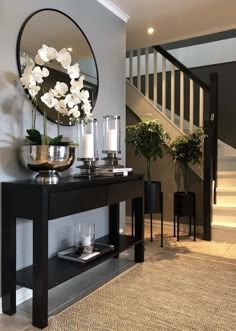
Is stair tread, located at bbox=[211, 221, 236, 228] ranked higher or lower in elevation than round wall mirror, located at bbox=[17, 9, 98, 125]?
lower

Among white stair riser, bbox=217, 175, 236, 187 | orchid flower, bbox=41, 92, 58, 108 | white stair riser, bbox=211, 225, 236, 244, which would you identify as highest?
orchid flower, bbox=41, 92, 58, 108

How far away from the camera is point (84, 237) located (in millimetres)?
2377

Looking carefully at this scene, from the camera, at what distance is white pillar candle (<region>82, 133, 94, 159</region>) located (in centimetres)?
237

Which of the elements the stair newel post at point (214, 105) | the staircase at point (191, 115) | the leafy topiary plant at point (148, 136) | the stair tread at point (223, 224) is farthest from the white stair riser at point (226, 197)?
the leafy topiary plant at point (148, 136)

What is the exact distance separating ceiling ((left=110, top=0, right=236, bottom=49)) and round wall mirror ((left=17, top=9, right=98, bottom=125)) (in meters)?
0.67

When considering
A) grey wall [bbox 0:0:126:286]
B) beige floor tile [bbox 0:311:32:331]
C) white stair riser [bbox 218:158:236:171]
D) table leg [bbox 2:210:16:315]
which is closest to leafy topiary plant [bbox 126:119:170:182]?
grey wall [bbox 0:0:126:286]

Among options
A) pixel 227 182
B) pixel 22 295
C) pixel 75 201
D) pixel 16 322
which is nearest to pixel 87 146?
pixel 75 201

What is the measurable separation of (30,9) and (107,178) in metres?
1.33

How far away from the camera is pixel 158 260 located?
2.84m

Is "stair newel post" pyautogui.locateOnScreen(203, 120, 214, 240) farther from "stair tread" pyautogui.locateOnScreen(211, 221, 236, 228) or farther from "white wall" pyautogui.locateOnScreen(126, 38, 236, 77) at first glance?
"white wall" pyautogui.locateOnScreen(126, 38, 236, 77)

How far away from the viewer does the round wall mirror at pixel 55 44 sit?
2.09 m

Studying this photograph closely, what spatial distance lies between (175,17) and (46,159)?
2.29 meters

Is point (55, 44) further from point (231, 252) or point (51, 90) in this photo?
point (231, 252)

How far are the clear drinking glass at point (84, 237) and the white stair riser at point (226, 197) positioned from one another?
2082mm
